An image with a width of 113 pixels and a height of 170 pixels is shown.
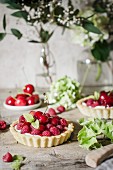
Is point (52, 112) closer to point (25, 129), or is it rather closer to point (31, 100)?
point (31, 100)

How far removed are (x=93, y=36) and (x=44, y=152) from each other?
95cm

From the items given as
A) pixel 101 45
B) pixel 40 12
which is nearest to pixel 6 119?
pixel 40 12

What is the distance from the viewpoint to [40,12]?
1.90 metres

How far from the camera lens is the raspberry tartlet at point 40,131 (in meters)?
1.24

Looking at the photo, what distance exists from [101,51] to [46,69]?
1.03ft

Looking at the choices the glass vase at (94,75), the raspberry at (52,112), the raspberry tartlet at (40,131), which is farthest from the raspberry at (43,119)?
the glass vase at (94,75)

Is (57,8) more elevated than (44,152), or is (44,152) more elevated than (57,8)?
(57,8)

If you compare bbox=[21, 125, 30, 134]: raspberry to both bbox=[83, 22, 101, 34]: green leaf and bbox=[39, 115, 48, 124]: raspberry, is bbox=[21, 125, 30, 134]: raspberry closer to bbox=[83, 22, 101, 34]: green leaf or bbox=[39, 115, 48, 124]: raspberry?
bbox=[39, 115, 48, 124]: raspberry

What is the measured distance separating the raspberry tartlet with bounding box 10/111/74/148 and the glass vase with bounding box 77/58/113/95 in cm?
81

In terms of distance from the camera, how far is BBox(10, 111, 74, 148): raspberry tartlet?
4.06 ft

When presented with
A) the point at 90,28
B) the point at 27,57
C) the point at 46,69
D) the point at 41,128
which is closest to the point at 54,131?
the point at 41,128

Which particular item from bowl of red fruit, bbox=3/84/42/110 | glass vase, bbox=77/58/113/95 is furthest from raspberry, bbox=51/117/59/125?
glass vase, bbox=77/58/113/95

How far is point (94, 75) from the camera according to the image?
2.17m

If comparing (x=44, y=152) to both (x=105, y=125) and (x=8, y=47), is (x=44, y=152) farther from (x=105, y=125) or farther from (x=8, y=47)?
(x=8, y=47)
